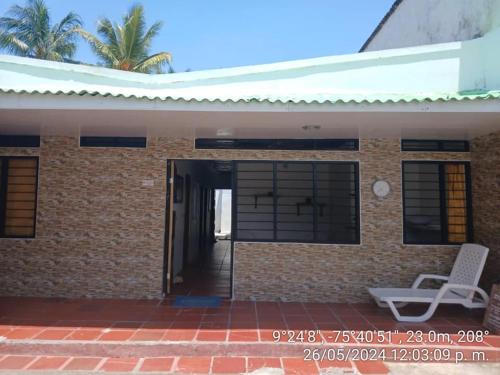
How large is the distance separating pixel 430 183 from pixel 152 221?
513cm

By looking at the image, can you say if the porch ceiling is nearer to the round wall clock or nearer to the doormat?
the round wall clock

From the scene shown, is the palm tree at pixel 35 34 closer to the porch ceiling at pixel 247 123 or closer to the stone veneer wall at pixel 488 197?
the porch ceiling at pixel 247 123

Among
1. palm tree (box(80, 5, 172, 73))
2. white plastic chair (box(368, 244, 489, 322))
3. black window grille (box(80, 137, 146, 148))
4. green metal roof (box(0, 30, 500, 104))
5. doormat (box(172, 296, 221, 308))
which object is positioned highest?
palm tree (box(80, 5, 172, 73))

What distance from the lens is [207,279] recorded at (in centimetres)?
784

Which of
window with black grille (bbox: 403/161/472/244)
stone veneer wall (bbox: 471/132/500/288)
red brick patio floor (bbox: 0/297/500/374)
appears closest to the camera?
red brick patio floor (bbox: 0/297/500/374)

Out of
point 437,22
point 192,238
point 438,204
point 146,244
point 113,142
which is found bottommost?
point 192,238

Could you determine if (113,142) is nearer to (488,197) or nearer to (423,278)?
(423,278)

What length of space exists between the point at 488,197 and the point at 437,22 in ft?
13.6

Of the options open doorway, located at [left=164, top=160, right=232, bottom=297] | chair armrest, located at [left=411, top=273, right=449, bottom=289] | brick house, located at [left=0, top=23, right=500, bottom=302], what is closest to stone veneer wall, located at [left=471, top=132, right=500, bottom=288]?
brick house, located at [left=0, top=23, right=500, bottom=302]

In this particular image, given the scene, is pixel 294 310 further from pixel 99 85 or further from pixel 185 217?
pixel 99 85

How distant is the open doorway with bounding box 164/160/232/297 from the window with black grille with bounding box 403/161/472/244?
11.6 ft

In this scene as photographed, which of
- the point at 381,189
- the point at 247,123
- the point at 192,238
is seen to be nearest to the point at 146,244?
the point at 247,123

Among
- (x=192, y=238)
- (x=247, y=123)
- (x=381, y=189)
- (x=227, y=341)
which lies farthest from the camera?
(x=192, y=238)

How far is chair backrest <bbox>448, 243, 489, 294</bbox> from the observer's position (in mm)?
5324
